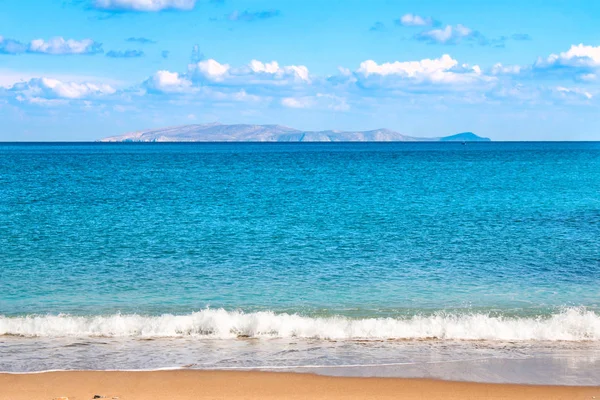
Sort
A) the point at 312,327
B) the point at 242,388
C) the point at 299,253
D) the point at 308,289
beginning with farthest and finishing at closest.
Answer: the point at 299,253, the point at 308,289, the point at 312,327, the point at 242,388

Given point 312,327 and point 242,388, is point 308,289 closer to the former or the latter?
point 312,327

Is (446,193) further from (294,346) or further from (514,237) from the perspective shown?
(294,346)

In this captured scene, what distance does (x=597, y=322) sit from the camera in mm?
16297

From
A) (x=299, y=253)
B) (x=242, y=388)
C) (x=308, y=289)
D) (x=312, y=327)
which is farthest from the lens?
(x=299, y=253)

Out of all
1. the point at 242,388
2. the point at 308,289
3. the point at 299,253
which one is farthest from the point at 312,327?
the point at 299,253

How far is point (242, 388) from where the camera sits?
12.1 m

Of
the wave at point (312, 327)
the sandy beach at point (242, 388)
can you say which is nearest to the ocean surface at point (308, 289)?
the wave at point (312, 327)

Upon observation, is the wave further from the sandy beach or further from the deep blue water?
the sandy beach

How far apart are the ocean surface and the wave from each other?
0.16 feet

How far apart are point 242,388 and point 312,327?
4416mm

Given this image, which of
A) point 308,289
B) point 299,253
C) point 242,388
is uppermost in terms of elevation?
point 299,253

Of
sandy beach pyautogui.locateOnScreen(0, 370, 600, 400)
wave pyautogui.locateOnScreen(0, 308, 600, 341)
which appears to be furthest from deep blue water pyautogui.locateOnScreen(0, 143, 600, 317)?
sandy beach pyautogui.locateOnScreen(0, 370, 600, 400)

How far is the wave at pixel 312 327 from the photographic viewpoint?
52.4 feet

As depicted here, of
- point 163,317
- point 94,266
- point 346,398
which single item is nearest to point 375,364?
point 346,398
